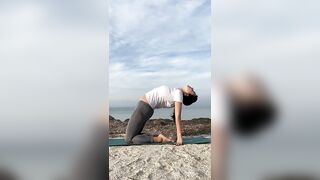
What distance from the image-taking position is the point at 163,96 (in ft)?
8.68

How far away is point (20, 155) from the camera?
2.52 meters

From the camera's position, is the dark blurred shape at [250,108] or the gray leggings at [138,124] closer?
the dark blurred shape at [250,108]

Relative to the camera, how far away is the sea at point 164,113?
2582 millimetres

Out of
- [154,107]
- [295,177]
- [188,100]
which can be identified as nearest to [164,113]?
[154,107]

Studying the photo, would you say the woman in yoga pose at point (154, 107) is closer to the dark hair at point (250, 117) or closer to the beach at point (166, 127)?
the beach at point (166, 127)

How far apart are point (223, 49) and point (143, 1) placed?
638 mm

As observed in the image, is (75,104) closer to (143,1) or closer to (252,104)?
(143,1)

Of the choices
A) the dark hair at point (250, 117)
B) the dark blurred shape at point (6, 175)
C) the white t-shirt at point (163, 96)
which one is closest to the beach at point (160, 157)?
the white t-shirt at point (163, 96)

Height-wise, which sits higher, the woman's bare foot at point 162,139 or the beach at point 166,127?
the beach at point 166,127

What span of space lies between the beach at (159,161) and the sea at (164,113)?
0.20m

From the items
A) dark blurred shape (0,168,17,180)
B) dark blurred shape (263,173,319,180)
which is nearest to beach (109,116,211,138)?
dark blurred shape (263,173,319,180)

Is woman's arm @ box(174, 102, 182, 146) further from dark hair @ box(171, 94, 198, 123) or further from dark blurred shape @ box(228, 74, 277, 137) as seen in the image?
dark blurred shape @ box(228, 74, 277, 137)

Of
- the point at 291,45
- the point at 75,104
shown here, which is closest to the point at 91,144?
the point at 75,104

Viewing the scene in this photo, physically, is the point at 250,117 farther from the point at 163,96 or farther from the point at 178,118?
the point at 163,96
